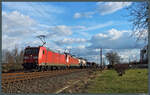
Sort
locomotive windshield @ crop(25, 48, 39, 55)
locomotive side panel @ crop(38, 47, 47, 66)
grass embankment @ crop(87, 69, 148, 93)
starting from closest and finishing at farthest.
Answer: grass embankment @ crop(87, 69, 148, 93) < locomotive side panel @ crop(38, 47, 47, 66) < locomotive windshield @ crop(25, 48, 39, 55)

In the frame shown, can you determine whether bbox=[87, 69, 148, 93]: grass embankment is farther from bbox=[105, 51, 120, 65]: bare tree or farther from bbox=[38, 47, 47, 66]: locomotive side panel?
bbox=[105, 51, 120, 65]: bare tree

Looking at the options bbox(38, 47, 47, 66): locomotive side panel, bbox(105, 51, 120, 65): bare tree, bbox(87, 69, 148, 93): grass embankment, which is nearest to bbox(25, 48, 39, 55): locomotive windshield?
bbox(38, 47, 47, 66): locomotive side panel

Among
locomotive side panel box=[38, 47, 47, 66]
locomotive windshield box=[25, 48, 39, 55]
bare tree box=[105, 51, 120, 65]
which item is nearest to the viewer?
locomotive side panel box=[38, 47, 47, 66]

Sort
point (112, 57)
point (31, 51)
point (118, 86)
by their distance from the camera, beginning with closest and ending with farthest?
point (118, 86)
point (31, 51)
point (112, 57)

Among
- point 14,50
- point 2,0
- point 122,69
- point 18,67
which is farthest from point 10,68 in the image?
point 2,0

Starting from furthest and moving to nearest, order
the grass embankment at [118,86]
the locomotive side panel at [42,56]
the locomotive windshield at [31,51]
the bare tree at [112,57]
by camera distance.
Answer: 1. the bare tree at [112,57]
2. the locomotive windshield at [31,51]
3. the locomotive side panel at [42,56]
4. the grass embankment at [118,86]

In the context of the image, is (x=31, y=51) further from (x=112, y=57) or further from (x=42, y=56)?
(x=112, y=57)

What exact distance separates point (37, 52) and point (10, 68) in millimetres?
7415

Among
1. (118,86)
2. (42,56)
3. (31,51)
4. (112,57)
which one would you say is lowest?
(118,86)

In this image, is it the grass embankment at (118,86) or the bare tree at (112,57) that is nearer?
the grass embankment at (118,86)

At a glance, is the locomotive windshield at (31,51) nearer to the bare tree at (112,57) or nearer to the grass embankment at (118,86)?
the grass embankment at (118,86)

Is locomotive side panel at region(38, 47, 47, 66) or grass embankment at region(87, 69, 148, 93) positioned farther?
locomotive side panel at region(38, 47, 47, 66)

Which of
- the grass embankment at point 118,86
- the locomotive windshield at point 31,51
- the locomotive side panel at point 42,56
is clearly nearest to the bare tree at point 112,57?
the locomotive side panel at point 42,56

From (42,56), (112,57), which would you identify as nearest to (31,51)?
(42,56)
